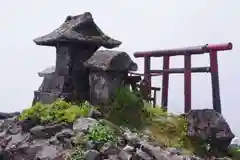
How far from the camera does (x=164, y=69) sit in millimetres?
17984

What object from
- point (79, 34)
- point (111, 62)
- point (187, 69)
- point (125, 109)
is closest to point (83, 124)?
point (125, 109)

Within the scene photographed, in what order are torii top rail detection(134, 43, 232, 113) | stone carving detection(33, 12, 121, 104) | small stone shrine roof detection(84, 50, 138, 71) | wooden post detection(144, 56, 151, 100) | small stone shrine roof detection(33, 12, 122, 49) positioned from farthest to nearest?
wooden post detection(144, 56, 151, 100) < torii top rail detection(134, 43, 232, 113) < stone carving detection(33, 12, 121, 104) < small stone shrine roof detection(33, 12, 122, 49) < small stone shrine roof detection(84, 50, 138, 71)

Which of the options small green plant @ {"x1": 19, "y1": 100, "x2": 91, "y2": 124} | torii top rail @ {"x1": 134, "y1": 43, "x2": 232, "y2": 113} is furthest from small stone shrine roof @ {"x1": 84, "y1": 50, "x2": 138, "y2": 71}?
torii top rail @ {"x1": 134, "y1": 43, "x2": 232, "y2": 113}

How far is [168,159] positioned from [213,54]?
5.88 meters

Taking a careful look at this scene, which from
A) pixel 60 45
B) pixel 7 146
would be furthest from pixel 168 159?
pixel 60 45

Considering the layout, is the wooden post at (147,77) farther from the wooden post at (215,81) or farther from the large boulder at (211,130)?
the large boulder at (211,130)

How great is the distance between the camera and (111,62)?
1431 cm

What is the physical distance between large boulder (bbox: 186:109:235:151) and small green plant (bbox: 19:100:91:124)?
3900 mm

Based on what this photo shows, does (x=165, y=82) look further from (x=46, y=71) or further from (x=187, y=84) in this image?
(x=46, y=71)

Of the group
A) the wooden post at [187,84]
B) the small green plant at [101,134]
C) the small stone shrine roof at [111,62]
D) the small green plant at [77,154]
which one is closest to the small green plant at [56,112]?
the small green plant at [101,134]

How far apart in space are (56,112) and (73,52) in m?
2.84

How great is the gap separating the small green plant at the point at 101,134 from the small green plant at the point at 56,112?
136 cm

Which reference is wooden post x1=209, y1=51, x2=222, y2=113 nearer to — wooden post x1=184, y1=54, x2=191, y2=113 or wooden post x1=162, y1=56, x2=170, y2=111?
wooden post x1=184, y1=54, x2=191, y2=113

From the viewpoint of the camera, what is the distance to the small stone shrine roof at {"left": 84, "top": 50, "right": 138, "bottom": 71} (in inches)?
561
